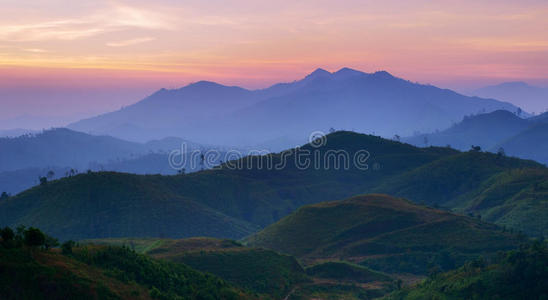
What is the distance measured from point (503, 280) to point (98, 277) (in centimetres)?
3306

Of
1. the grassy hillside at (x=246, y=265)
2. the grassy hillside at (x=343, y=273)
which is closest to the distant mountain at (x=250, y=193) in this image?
the grassy hillside at (x=343, y=273)

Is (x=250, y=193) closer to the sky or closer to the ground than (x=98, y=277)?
closer to the ground

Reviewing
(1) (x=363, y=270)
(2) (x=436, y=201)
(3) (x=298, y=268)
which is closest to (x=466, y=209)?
(2) (x=436, y=201)

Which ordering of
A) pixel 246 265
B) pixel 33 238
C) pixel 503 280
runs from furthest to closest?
pixel 246 265
pixel 503 280
pixel 33 238

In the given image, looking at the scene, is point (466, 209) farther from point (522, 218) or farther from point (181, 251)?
point (181, 251)

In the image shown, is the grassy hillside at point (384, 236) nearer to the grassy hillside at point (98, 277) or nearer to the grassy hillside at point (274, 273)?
the grassy hillside at point (274, 273)

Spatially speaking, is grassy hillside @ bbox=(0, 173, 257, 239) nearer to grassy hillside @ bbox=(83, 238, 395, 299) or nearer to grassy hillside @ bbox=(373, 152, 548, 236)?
grassy hillside @ bbox=(373, 152, 548, 236)

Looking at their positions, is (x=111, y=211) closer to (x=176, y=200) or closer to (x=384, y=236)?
(x=176, y=200)

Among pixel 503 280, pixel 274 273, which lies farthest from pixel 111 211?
pixel 503 280

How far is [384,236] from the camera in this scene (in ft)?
301

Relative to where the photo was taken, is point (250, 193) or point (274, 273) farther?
point (250, 193)

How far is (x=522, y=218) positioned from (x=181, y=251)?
227ft

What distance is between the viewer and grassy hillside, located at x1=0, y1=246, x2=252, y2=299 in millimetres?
30609

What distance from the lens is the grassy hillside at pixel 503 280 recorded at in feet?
136
